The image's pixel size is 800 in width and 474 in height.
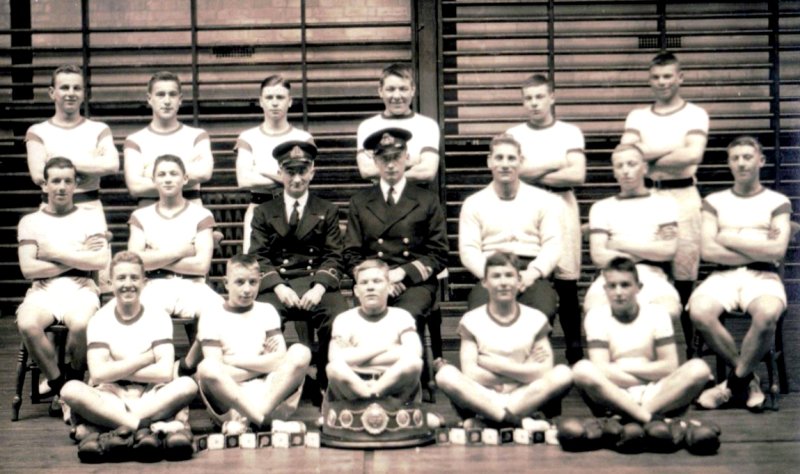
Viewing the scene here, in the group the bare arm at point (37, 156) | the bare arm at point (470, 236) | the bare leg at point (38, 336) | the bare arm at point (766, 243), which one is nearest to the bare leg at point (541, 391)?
the bare arm at point (470, 236)

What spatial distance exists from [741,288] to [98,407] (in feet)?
9.72

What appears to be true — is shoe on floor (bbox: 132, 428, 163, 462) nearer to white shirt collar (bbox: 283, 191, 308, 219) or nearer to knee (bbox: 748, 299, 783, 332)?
white shirt collar (bbox: 283, 191, 308, 219)

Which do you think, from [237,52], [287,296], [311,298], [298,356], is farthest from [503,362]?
[237,52]

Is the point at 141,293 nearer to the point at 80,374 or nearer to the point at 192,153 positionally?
the point at 80,374

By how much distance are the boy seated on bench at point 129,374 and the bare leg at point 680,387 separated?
6.29ft

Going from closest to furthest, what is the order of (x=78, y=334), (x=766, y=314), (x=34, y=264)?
(x=766, y=314)
(x=78, y=334)
(x=34, y=264)

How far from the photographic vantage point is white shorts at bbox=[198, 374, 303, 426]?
492cm

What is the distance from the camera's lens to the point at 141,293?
544 cm

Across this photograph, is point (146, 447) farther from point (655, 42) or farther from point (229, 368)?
point (655, 42)

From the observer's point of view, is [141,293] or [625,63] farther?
[625,63]

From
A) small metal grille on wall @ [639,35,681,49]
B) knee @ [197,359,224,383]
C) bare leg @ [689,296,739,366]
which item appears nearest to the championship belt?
knee @ [197,359,224,383]

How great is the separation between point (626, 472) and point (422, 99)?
4220mm

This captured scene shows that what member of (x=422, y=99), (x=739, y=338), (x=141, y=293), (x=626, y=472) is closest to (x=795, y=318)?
(x=739, y=338)

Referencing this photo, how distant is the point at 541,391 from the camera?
4.77m
